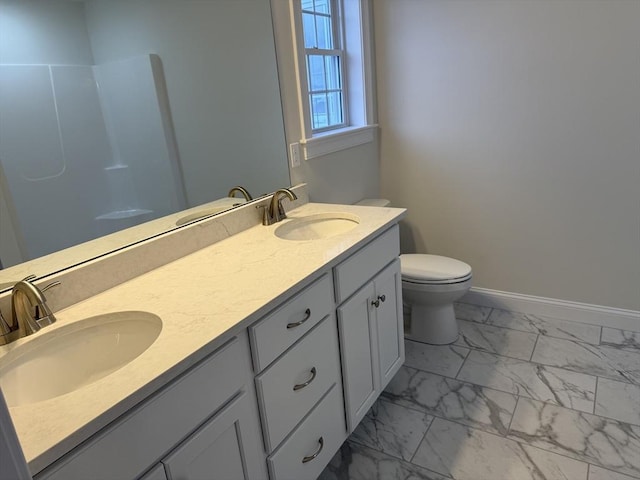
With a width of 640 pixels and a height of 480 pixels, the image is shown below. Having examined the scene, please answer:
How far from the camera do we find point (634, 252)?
2346 millimetres

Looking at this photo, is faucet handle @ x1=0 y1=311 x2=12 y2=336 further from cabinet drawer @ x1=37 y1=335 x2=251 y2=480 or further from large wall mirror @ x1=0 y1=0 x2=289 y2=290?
cabinet drawer @ x1=37 y1=335 x2=251 y2=480

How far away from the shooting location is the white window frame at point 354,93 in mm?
2344

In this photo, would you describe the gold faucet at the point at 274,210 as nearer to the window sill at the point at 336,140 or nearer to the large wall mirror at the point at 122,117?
the large wall mirror at the point at 122,117

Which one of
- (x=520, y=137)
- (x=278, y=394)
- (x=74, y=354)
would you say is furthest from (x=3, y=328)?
(x=520, y=137)

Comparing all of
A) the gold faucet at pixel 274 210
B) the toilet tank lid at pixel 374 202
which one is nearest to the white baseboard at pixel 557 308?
the toilet tank lid at pixel 374 202

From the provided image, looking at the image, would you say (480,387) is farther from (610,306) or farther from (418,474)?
(610,306)

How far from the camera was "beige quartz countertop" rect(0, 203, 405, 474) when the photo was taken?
2.56ft

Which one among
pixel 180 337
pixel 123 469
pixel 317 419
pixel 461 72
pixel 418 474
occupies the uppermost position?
pixel 461 72

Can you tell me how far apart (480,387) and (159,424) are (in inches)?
65.2

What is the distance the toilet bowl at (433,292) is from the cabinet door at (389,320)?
0.41 m

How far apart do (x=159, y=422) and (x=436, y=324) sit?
186cm

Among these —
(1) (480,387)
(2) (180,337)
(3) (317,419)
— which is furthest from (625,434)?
(2) (180,337)

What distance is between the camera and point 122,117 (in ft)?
4.72

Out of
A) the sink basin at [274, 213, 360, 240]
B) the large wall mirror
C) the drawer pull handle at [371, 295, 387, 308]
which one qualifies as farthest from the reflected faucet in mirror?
the drawer pull handle at [371, 295, 387, 308]
